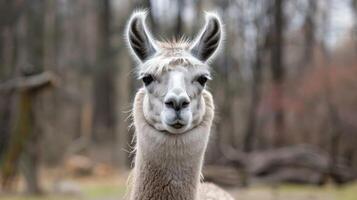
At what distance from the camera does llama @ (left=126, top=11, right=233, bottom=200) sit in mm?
5332

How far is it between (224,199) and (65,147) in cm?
2195

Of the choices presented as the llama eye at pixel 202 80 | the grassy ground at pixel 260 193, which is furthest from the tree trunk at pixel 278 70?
the llama eye at pixel 202 80

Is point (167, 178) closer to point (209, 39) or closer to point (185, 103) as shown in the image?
point (185, 103)

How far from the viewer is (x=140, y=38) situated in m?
5.99

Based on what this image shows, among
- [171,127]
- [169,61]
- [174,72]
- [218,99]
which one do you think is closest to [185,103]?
[171,127]

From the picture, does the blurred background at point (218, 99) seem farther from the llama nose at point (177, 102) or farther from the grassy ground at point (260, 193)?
the llama nose at point (177, 102)

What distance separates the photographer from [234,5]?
31.9 metres

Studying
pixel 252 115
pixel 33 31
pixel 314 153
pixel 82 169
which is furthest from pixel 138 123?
pixel 33 31

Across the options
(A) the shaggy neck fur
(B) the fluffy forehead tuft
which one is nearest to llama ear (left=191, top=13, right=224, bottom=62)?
(B) the fluffy forehead tuft

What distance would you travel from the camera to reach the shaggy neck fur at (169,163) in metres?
5.47

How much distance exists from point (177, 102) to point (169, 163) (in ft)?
1.92

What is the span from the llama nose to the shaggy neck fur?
0.32 meters

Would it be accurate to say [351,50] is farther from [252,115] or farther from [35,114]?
[35,114]

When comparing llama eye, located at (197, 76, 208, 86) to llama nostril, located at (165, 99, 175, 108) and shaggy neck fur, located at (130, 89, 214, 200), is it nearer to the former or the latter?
shaggy neck fur, located at (130, 89, 214, 200)
